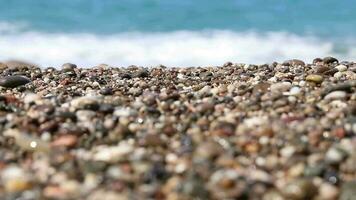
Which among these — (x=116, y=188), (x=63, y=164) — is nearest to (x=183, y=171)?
(x=116, y=188)

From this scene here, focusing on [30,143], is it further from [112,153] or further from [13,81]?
[13,81]

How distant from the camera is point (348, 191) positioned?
3467mm

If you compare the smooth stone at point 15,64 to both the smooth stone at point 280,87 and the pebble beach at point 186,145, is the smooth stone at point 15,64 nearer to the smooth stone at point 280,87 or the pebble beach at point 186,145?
the pebble beach at point 186,145

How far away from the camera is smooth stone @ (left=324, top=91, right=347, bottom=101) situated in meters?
5.20

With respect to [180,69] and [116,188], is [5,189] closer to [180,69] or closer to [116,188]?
[116,188]

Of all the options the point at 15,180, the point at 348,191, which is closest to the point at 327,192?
the point at 348,191

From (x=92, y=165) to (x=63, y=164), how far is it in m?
0.20

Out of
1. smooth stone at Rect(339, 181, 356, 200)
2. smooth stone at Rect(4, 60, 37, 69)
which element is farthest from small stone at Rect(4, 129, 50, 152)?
smooth stone at Rect(4, 60, 37, 69)

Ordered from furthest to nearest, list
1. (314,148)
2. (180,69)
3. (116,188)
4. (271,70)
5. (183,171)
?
(180,69), (271,70), (314,148), (183,171), (116,188)

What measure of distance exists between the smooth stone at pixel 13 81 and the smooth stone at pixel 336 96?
3.90 m

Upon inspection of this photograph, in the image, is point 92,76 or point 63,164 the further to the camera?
point 92,76

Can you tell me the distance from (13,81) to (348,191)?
5175 millimetres

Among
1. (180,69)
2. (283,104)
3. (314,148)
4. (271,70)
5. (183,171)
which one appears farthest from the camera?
(180,69)

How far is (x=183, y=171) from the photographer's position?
369 cm
